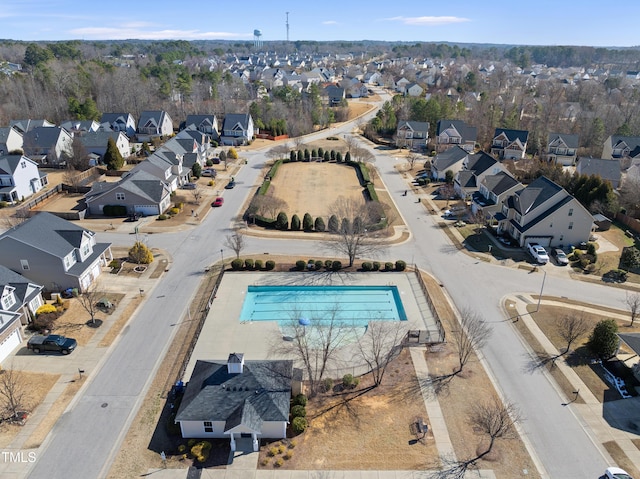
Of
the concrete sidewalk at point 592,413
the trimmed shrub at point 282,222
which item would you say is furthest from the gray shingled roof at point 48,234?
the concrete sidewalk at point 592,413

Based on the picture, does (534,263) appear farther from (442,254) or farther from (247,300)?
(247,300)

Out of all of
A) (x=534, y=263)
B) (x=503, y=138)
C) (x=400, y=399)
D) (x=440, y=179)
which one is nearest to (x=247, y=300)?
(x=400, y=399)

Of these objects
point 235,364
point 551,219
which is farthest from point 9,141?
point 551,219

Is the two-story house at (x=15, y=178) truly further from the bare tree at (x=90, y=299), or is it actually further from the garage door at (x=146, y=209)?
the bare tree at (x=90, y=299)

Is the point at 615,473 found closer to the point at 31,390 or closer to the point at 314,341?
the point at 314,341

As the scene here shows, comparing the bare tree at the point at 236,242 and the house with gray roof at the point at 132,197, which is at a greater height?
the house with gray roof at the point at 132,197
